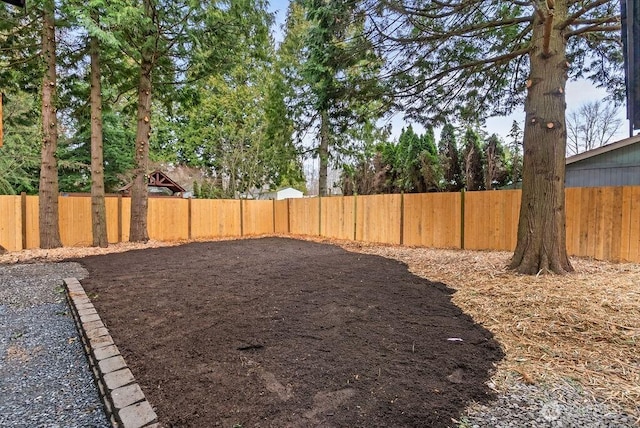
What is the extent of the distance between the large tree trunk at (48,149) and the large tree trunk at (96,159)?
0.65 metres

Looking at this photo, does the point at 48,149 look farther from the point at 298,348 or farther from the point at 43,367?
the point at 298,348

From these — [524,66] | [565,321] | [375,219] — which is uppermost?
[524,66]

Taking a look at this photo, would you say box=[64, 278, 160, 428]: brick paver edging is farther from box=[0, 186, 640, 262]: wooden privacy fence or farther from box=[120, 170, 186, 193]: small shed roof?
box=[120, 170, 186, 193]: small shed roof

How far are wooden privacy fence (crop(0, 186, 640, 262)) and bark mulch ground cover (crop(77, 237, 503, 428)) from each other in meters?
3.21

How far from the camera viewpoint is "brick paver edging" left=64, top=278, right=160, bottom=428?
135cm

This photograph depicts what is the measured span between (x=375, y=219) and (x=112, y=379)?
7.34 m

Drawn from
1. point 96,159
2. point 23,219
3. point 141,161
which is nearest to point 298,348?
point 96,159

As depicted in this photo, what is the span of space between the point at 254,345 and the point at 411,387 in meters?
1.02

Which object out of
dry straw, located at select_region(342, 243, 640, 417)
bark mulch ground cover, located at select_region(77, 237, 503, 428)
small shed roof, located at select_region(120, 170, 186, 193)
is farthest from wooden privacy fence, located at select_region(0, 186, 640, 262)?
small shed roof, located at select_region(120, 170, 186, 193)

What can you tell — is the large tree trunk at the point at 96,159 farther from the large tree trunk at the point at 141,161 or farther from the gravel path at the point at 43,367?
the gravel path at the point at 43,367

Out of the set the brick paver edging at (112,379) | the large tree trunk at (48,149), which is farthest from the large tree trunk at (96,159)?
Answer: the brick paver edging at (112,379)

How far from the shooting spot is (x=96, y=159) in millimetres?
6906

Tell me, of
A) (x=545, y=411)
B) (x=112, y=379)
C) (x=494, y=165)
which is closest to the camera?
(x=545, y=411)

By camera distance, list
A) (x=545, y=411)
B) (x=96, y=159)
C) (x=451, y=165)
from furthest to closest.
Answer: (x=451, y=165) → (x=96, y=159) → (x=545, y=411)
